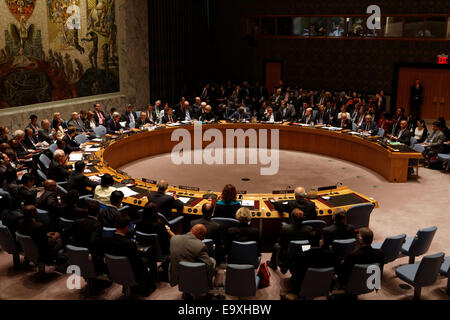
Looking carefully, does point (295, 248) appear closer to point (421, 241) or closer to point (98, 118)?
point (421, 241)

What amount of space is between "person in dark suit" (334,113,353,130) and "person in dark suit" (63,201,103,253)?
8.91 m

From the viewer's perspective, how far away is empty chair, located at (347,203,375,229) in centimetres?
714

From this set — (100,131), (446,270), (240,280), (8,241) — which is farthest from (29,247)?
(100,131)

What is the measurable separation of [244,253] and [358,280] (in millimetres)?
1381

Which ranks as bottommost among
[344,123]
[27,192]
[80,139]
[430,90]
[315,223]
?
[315,223]

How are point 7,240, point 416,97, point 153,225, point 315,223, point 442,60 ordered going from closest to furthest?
point 153,225
point 7,240
point 315,223
point 442,60
point 416,97

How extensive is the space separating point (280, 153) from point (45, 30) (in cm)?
765

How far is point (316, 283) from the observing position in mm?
5316

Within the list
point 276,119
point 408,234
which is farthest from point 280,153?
point 408,234

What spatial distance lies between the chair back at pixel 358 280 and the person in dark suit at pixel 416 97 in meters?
13.0

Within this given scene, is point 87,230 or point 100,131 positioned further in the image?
point 100,131

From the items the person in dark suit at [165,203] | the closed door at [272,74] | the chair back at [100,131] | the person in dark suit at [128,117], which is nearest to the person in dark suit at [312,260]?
the person in dark suit at [165,203]

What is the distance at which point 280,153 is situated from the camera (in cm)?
1382

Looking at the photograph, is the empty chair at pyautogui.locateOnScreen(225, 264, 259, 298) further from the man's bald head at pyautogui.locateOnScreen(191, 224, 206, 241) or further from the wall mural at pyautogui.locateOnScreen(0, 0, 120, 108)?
the wall mural at pyautogui.locateOnScreen(0, 0, 120, 108)
